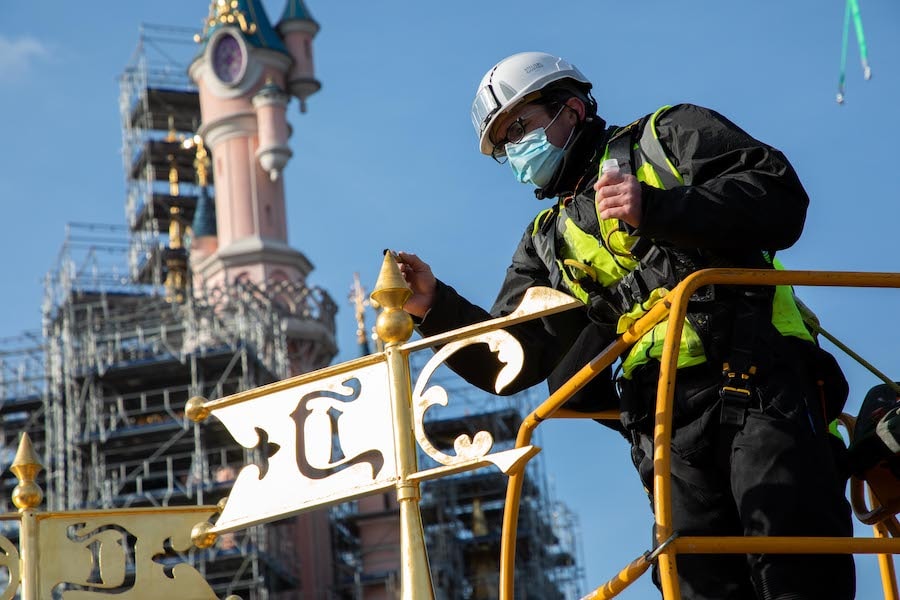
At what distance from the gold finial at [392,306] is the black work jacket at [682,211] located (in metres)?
0.31

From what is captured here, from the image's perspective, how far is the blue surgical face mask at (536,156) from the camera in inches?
187

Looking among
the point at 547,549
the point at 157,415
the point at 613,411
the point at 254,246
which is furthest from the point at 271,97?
the point at 613,411

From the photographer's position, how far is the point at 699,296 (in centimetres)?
441

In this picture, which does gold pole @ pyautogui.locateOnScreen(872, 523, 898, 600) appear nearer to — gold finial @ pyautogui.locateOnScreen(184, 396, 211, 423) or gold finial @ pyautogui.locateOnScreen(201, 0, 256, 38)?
gold finial @ pyautogui.locateOnScreen(184, 396, 211, 423)

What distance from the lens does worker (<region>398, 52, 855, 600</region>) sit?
4.18 meters

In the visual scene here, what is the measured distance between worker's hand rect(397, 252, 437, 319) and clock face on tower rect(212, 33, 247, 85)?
3890 cm

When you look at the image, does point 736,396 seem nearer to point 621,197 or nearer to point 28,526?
point 621,197

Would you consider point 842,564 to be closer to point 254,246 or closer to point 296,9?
point 254,246

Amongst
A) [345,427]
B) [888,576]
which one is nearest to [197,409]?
[345,427]

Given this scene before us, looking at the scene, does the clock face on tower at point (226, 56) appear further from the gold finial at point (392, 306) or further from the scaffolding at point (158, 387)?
the gold finial at point (392, 306)

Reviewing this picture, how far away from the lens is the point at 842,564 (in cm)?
416

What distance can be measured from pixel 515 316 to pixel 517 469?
33 cm

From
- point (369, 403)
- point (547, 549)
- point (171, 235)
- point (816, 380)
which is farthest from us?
point (171, 235)

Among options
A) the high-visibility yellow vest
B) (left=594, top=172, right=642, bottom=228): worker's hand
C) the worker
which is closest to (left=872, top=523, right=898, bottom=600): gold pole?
the worker
